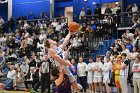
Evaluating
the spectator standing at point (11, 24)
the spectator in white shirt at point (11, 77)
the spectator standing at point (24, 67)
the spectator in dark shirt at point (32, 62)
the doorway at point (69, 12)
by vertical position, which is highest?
the doorway at point (69, 12)

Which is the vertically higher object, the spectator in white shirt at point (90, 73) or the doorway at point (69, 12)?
the doorway at point (69, 12)

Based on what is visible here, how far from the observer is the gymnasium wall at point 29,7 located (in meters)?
34.4

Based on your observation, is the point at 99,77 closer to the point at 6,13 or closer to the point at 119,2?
the point at 119,2

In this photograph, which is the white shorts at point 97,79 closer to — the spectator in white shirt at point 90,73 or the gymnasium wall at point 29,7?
the spectator in white shirt at point 90,73

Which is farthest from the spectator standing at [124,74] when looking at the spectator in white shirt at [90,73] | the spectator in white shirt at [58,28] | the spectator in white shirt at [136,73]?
the spectator in white shirt at [58,28]

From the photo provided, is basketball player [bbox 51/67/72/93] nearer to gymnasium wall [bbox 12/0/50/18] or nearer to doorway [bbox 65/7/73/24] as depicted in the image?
doorway [bbox 65/7/73/24]

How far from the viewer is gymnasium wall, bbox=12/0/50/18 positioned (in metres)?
34.4

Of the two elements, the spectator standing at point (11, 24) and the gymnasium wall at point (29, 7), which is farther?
the gymnasium wall at point (29, 7)

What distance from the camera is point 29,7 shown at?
117ft

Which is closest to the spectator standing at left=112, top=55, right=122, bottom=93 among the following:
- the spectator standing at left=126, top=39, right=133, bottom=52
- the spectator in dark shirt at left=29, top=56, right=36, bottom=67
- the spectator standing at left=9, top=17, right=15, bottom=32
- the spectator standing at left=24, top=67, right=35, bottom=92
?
the spectator standing at left=126, top=39, right=133, bottom=52

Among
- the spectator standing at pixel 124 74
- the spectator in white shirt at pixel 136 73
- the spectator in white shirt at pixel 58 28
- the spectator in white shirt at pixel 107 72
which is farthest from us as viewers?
the spectator in white shirt at pixel 58 28

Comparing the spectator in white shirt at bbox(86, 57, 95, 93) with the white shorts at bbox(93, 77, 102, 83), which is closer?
the white shorts at bbox(93, 77, 102, 83)

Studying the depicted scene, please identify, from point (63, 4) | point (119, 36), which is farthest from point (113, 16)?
point (63, 4)

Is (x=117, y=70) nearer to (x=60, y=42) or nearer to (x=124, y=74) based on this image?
(x=124, y=74)
